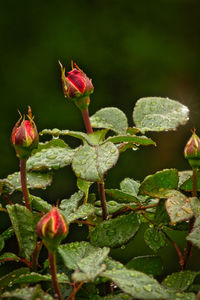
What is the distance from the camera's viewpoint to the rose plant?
442mm

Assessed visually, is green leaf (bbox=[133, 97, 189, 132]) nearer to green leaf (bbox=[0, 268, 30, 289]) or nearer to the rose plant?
the rose plant

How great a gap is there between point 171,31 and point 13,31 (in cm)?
66

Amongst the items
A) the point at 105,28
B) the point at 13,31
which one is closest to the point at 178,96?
the point at 105,28

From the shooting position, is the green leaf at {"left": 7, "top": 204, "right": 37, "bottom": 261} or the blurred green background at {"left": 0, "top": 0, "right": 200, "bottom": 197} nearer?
the green leaf at {"left": 7, "top": 204, "right": 37, "bottom": 261}

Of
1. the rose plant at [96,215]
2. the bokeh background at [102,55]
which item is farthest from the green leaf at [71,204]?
the bokeh background at [102,55]

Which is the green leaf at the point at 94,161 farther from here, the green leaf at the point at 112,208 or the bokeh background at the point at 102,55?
the bokeh background at the point at 102,55

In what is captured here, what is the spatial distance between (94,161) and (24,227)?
0.33 feet

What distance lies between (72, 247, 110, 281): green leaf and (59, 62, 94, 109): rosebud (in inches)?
7.5

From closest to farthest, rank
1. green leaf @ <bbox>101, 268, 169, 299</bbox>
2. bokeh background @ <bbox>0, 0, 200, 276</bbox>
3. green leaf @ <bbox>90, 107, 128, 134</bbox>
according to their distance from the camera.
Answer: green leaf @ <bbox>101, 268, 169, 299</bbox>, green leaf @ <bbox>90, 107, 128, 134</bbox>, bokeh background @ <bbox>0, 0, 200, 276</bbox>

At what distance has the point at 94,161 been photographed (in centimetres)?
50

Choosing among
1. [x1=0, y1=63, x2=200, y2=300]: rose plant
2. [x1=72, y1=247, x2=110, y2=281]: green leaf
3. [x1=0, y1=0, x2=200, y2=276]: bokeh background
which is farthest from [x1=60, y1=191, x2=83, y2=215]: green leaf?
[x1=0, y1=0, x2=200, y2=276]: bokeh background

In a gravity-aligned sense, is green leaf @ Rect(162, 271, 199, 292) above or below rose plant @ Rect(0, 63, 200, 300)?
below

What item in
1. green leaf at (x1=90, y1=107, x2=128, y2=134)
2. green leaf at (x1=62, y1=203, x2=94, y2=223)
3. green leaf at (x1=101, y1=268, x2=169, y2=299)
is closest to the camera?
green leaf at (x1=101, y1=268, x2=169, y2=299)

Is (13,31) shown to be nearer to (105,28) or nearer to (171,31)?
(105,28)
